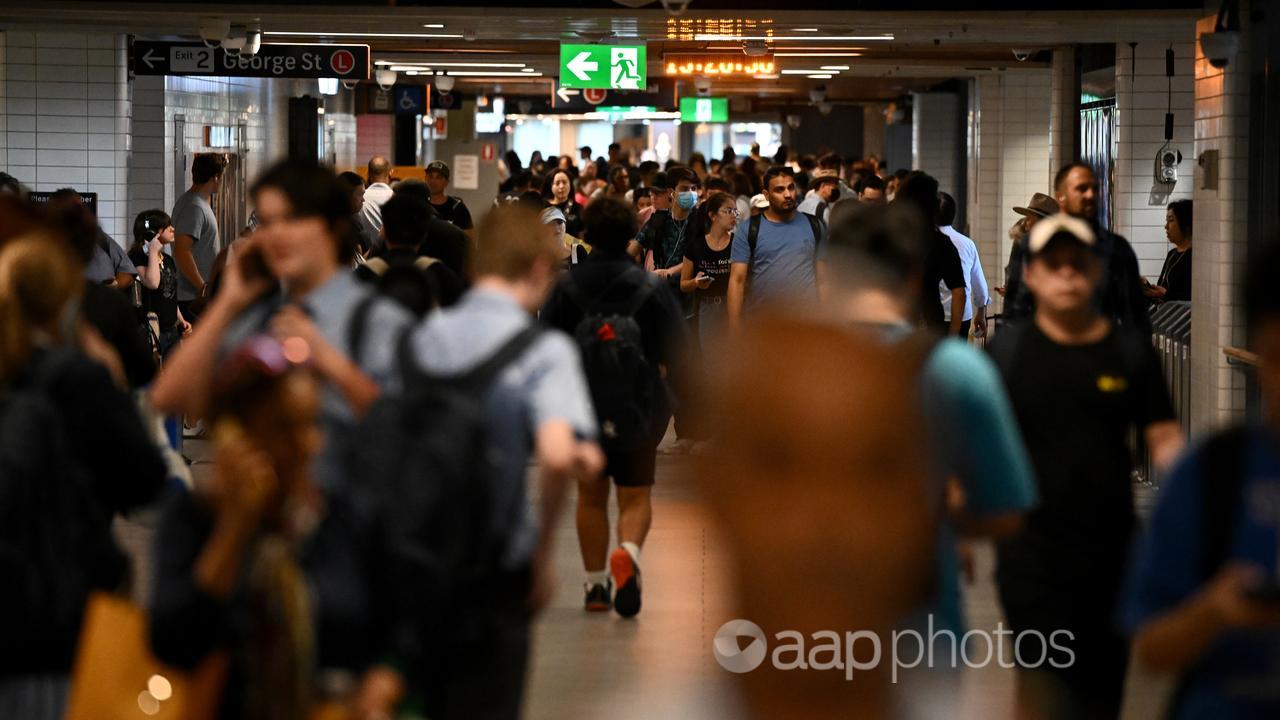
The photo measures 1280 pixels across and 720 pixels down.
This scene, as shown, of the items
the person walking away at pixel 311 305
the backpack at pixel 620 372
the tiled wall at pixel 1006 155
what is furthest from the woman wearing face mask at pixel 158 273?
the tiled wall at pixel 1006 155

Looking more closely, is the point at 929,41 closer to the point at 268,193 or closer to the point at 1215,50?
the point at 1215,50

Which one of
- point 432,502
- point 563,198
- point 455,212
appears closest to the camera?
point 432,502

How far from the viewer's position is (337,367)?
407cm

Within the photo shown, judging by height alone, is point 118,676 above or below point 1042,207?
below

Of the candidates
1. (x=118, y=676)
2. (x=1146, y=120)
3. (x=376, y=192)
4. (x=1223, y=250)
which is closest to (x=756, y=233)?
(x=1223, y=250)

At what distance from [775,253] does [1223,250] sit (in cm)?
265

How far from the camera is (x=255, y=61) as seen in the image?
14891mm

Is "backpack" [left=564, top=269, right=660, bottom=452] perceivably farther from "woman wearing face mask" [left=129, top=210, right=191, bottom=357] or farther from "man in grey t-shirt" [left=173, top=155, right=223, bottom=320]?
"man in grey t-shirt" [left=173, top=155, right=223, bottom=320]

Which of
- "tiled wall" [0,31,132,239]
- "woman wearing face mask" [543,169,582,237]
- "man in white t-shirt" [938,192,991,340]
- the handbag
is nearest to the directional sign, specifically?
"tiled wall" [0,31,132,239]

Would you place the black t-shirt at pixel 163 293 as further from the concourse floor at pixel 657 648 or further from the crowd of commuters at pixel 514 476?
the crowd of commuters at pixel 514 476

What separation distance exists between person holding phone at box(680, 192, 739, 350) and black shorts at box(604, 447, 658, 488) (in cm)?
437

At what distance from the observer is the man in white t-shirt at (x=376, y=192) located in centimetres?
1427

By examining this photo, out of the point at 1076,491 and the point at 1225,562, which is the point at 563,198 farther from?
the point at 1225,562

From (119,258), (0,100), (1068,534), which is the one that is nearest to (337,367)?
(1068,534)
